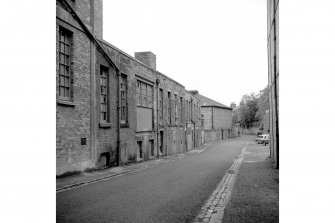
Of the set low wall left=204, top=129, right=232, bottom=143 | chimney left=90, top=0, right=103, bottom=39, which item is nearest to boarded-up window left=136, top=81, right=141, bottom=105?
chimney left=90, top=0, right=103, bottom=39

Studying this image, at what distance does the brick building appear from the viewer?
11.8 meters

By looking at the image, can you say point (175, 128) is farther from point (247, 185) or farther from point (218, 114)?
point (218, 114)

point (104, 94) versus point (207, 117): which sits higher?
point (104, 94)

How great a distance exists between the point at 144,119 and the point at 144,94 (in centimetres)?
179

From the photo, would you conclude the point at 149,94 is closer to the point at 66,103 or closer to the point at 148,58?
the point at 148,58

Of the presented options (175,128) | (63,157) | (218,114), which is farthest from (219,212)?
(218,114)

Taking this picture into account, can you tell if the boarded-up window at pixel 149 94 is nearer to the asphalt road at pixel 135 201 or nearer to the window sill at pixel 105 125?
the window sill at pixel 105 125

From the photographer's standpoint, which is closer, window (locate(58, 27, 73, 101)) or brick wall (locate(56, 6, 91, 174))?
brick wall (locate(56, 6, 91, 174))

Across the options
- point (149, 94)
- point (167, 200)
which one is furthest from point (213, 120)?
point (167, 200)

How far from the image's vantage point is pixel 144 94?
2147cm

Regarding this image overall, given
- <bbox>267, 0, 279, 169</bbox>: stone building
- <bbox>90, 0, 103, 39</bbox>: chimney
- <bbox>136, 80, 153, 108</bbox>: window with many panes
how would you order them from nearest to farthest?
1. <bbox>267, 0, 279, 169</bbox>: stone building
2. <bbox>90, 0, 103, 39</bbox>: chimney
3. <bbox>136, 80, 153, 108</bbox>: window with many panes

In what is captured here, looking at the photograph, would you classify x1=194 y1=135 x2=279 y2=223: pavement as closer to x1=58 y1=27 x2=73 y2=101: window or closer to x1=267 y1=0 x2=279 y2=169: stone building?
x1=267 y1=0 x2=279 y2=169: stone building
